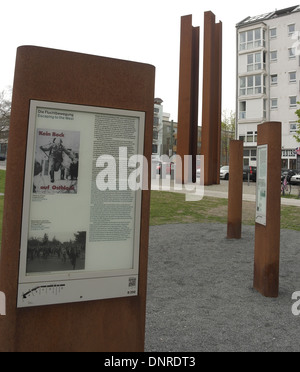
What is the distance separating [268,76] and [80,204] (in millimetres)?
42853

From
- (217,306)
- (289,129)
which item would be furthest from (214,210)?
(289,129)

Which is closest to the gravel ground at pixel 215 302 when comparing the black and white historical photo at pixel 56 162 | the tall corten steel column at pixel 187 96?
the black and white historical photo at pixel 56 162

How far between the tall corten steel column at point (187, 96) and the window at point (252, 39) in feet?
71.4

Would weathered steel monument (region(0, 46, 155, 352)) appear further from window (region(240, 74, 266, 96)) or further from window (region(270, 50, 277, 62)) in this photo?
window (region(270, 50, 277, 62))

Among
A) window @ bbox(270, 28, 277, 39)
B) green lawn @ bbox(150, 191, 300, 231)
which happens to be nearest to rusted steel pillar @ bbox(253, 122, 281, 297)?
green lawn @ bbox(150, 191, 300, 231)

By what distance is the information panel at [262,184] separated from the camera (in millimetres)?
4426

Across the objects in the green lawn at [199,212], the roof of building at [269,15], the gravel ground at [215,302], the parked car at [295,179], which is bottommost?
the gravel ground at [215,302]

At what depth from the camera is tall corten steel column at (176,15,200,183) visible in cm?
2145

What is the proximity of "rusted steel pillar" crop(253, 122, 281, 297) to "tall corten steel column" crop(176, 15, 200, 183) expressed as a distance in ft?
55.7

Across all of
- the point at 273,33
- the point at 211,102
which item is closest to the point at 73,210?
the point at 211,102

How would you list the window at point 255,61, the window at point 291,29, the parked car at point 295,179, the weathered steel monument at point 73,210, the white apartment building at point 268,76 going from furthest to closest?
the window at point 255,61
the window at point 291,29
the white apartment building at point 268,76
the parked car at point 295,179
the weathered steel monument at point 73,210

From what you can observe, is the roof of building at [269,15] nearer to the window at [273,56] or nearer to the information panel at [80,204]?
the window at [273,56]
